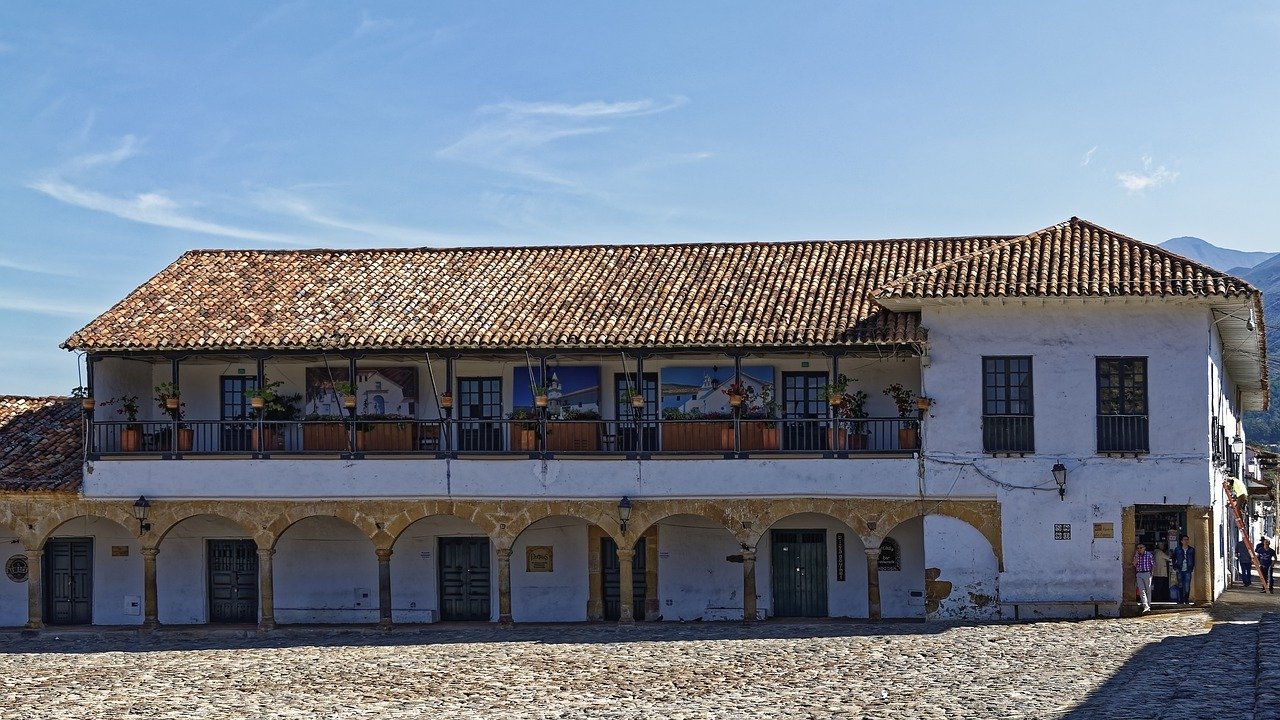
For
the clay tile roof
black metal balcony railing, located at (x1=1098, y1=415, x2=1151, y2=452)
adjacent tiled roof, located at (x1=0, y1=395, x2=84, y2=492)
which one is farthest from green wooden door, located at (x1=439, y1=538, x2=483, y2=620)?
black metal balcony railing, located at (x1=1098, y1=415, x2=1151, y2=452)

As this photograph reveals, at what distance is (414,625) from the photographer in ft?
93.9

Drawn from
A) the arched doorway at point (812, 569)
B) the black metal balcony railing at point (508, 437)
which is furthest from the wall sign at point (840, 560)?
the black metal balcony railing at point (508, 437)

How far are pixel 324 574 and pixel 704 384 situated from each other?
8.31m

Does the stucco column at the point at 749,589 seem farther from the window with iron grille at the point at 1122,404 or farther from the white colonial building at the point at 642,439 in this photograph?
the window with iron grille at the point at 1122,404

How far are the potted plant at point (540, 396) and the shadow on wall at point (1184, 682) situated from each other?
10.9 m

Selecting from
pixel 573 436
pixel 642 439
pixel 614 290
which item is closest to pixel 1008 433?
pixel 642 439

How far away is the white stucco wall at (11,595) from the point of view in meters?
29.7

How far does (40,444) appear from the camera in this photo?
2928cm

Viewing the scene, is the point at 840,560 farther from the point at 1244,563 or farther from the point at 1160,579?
the point at 1244,563

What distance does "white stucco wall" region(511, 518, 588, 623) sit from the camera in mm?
28922

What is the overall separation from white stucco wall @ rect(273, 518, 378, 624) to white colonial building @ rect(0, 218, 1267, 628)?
0.04 metres

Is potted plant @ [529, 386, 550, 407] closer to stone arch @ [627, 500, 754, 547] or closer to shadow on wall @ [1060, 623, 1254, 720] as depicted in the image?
stone arch @ [627, 500, 754, 547]

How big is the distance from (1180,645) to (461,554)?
13556mm

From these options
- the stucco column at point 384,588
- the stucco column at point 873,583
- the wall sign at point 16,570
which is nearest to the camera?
the stucco column at point 873,583
